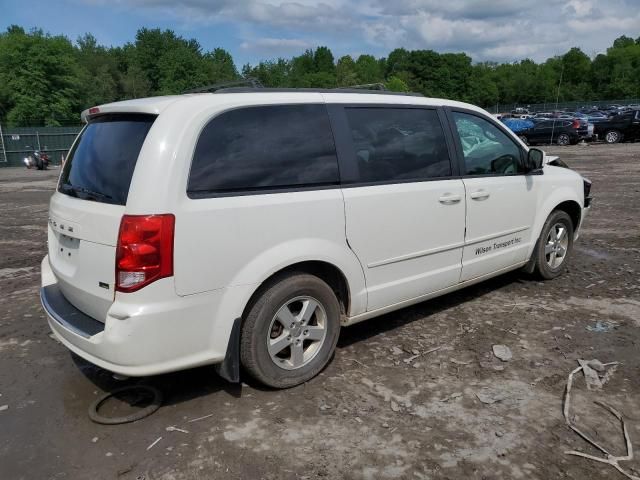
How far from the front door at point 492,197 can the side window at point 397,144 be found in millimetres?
290

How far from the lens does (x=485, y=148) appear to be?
15.5 ft

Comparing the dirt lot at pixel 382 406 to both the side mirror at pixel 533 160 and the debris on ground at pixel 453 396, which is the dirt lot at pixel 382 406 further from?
the side mirror at pixel 533 160

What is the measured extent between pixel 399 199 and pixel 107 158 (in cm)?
198

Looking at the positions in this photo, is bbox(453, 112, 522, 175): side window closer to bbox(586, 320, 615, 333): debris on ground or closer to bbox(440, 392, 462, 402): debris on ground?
bbox(586, 320, 615, 333): debris on ground

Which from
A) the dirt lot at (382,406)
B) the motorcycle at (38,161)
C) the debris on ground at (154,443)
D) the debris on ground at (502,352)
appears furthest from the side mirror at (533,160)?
the motorcycle at (38,161)

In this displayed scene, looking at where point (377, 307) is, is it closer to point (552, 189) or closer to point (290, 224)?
Result: point (290, 224)

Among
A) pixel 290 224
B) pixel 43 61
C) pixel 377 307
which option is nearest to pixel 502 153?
pixel 377 307

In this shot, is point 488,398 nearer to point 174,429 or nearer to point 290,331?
point 290,331

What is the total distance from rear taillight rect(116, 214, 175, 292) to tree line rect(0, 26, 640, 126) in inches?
1853

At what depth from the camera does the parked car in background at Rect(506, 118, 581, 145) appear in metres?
29.5

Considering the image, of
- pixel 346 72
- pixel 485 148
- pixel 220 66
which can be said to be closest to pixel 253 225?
pixel 485 148

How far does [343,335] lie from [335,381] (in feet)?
2.70

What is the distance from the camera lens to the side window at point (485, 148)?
4.56 metres

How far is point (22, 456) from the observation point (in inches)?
115
